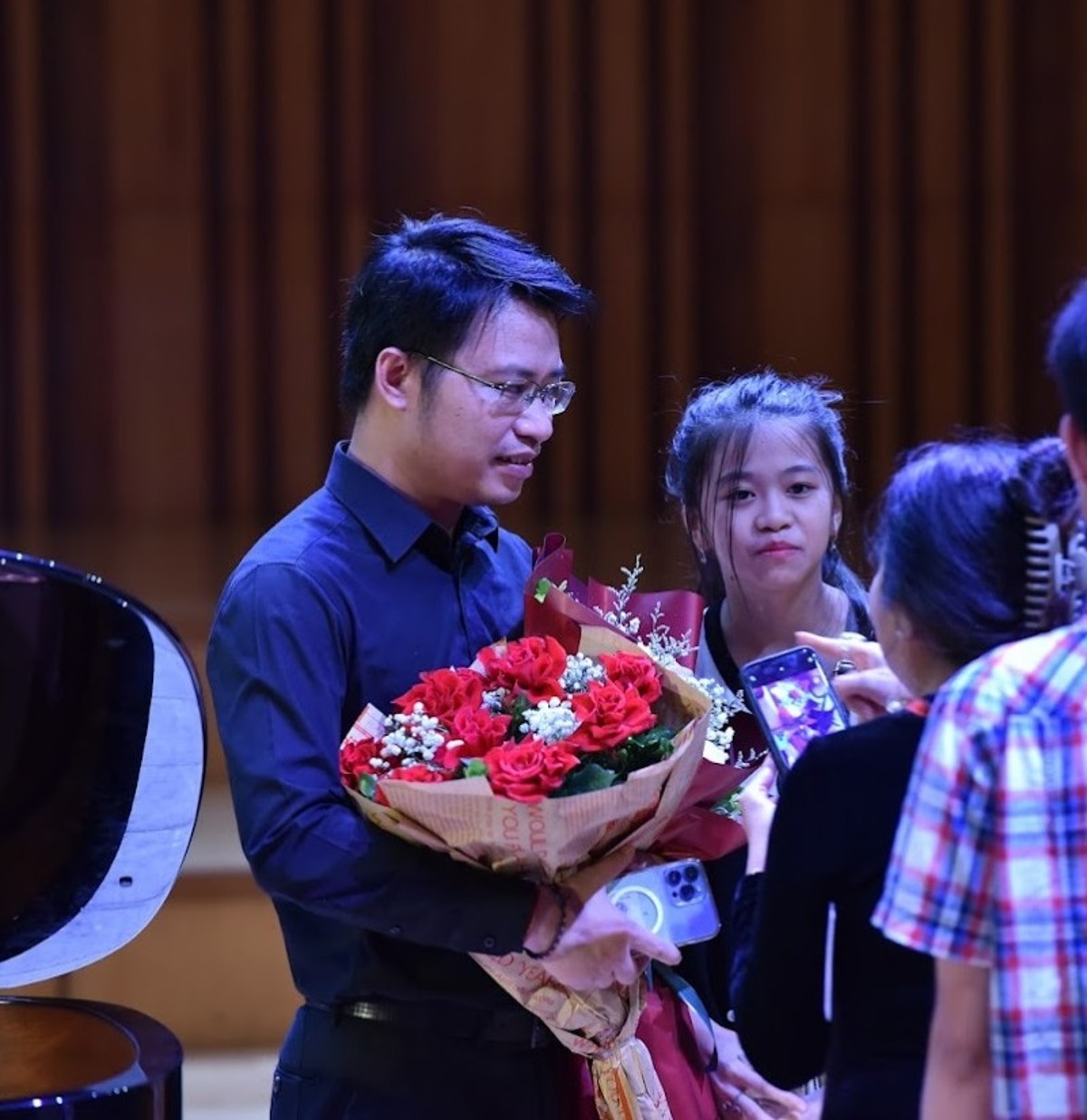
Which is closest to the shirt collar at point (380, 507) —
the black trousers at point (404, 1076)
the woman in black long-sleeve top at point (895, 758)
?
the black trousers at point (404, 1076)

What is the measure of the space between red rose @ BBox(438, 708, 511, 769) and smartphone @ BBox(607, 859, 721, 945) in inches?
10.5

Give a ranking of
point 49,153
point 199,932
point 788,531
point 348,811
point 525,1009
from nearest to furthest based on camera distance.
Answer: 1. point 348,811
2. point 525,1009
3. point 788,531
4. point 199,932
5. point 49,153

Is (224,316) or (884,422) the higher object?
(224,316)

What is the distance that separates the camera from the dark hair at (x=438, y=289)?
1911 mm

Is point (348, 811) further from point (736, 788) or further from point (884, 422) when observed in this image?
point (884, 422)

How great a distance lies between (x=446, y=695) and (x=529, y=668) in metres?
0.08

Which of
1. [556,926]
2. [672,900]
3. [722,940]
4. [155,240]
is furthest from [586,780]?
[155,240]

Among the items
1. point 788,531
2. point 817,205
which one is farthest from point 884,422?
point 788,531

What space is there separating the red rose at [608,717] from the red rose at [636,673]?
21 mm

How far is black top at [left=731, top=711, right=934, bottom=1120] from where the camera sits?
4.47ft

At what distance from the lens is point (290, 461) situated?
595cm

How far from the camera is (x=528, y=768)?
1.59 m

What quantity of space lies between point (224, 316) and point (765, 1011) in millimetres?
4768

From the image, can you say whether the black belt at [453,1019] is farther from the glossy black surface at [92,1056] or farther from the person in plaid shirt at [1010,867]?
the person in plaid shirt at [1010,867]
